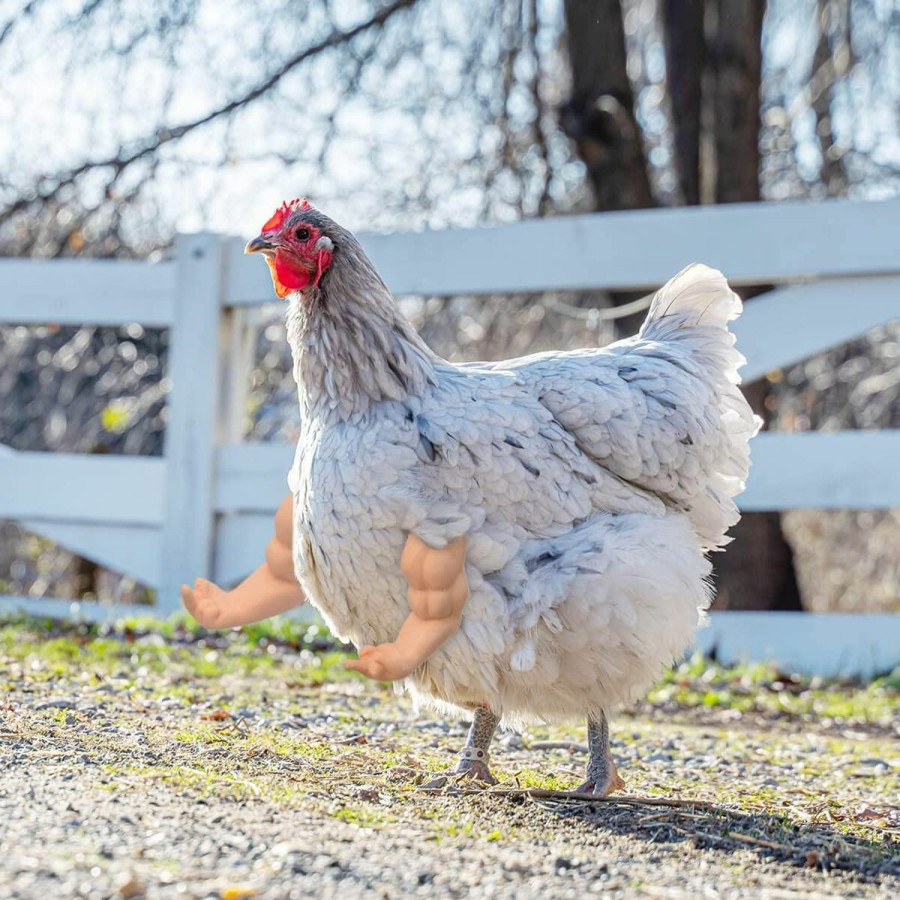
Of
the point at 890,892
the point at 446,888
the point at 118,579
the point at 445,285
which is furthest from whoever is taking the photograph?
the point at 118,579

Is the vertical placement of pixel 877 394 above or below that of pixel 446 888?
above

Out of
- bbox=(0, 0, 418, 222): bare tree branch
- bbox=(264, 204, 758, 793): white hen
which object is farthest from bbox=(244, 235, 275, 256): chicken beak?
bbox=(0, 0, 418, 222): bare tree branch

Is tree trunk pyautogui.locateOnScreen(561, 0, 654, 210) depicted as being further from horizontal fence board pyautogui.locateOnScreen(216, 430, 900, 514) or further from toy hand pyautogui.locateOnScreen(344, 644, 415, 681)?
toy hand pyautogui.locateOnScreen(344, 644, 415, 681)

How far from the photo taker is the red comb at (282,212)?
354 centimetres

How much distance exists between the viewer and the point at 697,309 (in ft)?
13.8

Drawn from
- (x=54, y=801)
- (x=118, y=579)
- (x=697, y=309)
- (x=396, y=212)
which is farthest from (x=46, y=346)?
(x=54, y=801)

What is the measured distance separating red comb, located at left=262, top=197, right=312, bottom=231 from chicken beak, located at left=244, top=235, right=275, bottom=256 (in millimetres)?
51

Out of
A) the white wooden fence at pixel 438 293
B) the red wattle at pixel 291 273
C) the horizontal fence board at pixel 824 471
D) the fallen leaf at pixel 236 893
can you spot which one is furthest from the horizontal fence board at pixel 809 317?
the fallen leaf at pixel 236 893

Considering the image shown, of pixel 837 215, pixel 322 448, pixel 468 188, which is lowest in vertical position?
pixel 322 448

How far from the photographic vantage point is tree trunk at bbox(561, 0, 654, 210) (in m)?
8.02

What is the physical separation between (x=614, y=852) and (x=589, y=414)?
125 centimetres

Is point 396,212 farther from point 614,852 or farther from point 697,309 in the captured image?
point 614,852

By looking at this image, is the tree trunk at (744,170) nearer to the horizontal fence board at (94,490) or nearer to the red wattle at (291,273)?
the horizontal fence board at (94,490)

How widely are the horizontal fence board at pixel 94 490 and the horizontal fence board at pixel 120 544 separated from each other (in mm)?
51
